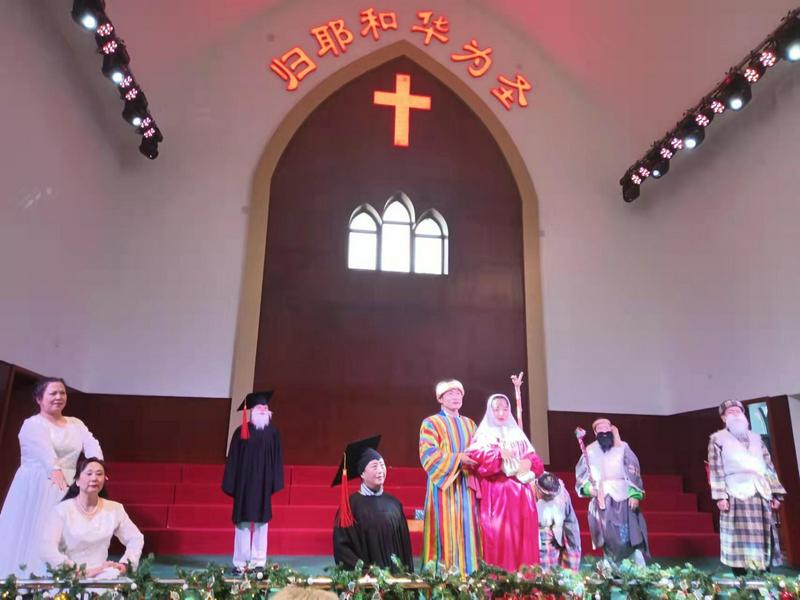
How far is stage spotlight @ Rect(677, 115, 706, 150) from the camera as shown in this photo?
7.63m

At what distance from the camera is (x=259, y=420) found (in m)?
5.30

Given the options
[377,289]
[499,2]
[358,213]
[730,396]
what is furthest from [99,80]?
[730,396]

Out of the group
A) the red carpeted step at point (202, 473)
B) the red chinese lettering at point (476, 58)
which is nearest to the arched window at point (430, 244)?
→ the red chinese lettering at point (476, 58)

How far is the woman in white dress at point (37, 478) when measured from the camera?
385cm

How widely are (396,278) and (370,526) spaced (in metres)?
5.79

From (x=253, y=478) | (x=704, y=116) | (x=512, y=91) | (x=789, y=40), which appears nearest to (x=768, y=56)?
(x=789, y=40)

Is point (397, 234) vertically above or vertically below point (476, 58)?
below

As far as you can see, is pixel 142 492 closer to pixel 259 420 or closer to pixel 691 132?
pixel 259 420

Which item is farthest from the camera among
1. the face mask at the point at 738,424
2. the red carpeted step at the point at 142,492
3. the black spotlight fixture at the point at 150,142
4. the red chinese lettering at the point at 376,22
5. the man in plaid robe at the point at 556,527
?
the red chinese lettering at the point at 376,22

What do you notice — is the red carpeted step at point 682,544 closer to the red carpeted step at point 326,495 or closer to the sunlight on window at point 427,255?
the red carpeted step at point 326,495

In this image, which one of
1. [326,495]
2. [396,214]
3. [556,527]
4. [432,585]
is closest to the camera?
[432,585]

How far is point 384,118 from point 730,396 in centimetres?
604

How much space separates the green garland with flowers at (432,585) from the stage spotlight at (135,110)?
6449mm

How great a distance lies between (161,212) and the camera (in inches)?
334
